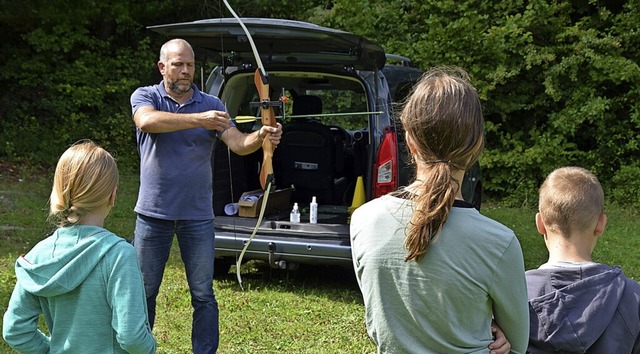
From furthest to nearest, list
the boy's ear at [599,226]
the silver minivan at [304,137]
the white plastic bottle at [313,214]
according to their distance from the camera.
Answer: the white plastic bottle at [313,214] → the silver minivan at [304,137] → the boy's ear at [599,226]

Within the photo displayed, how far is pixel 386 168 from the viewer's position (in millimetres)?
5168

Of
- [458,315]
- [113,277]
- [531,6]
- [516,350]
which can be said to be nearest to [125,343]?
[113,277]

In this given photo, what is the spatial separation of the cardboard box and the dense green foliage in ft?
19.1

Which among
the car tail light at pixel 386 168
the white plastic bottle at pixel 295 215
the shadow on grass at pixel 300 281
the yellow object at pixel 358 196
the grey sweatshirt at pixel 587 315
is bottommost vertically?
the shadow on grass at pixel 300 281

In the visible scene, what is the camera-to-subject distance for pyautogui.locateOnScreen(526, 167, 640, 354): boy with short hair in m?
2.15

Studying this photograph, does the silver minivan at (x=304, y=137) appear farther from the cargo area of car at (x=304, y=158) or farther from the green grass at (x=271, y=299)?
the green grass at (x=271, y=299)

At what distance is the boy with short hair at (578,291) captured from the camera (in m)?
2.15

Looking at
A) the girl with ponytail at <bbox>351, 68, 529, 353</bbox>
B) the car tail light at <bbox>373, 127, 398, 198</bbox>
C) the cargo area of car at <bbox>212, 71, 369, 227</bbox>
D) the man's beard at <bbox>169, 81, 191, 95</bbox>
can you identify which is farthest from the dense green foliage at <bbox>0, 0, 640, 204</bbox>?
the girl with ponytail at <bbox>351, 68, 529, 353</bbox>

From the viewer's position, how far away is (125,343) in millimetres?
2168

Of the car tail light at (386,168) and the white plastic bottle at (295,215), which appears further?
the white plastic bottle at (295,215)

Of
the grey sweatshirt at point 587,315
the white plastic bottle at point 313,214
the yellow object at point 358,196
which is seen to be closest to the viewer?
the grey sweatshirt at point 587,315

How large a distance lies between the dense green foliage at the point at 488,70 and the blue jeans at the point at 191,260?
7955 millimetres

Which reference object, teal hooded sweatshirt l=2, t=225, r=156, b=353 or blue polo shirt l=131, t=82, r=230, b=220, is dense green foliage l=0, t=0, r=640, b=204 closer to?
blue polo shirt l=131, t=82, r=230, b=220

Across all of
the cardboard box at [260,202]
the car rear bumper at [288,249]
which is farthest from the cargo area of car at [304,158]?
the car rear bumper at [288,249]
